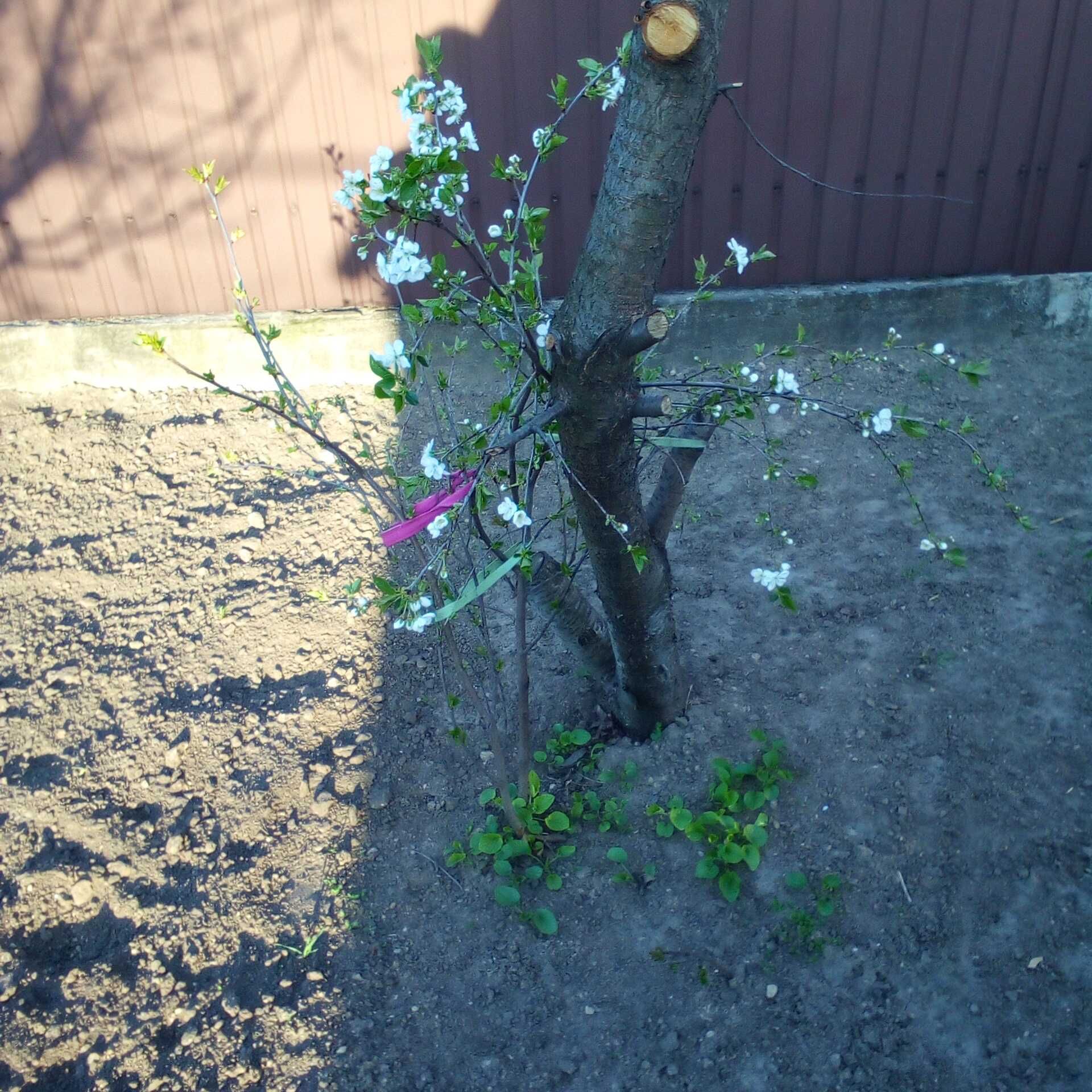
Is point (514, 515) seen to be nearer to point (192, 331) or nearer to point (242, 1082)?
point (242, 1082)

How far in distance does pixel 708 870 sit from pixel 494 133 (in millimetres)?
3477

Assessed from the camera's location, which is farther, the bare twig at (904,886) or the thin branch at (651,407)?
the bare twig at (904,886)

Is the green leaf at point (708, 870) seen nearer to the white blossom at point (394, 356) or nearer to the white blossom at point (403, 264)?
the white blossom at point (394, 356)

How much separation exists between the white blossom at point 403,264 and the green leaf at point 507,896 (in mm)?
1661

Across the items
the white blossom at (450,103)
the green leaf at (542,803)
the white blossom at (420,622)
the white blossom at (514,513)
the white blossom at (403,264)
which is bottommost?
the green leaf at (542,803)

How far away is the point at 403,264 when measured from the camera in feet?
6.65

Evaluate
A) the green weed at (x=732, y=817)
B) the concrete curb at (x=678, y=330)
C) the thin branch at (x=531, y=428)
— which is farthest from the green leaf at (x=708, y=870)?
the concrete curb at (x=678, y=330)

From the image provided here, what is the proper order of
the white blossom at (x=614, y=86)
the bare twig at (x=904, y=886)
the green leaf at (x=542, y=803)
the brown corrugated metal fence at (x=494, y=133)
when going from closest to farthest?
the white blossom at (x=614, y=86) → the bare twig at (x=904, y=886) → the green leaf at (x=542, y=803) → the brown corrugated metal fence at (x=494, y=133)

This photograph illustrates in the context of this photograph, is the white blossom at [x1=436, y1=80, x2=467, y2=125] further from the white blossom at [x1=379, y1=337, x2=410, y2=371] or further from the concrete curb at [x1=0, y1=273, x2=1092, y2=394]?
the concrete curb at [x1=0, y1=273, x2=1092, y2=394]

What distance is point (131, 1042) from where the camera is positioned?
260 centimetres

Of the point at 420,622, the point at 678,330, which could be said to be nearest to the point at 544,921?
the point at 420,622

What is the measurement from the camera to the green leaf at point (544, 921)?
2768 millimetres

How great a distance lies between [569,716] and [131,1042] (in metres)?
1.55

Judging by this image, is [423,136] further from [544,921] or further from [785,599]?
[544,921]
